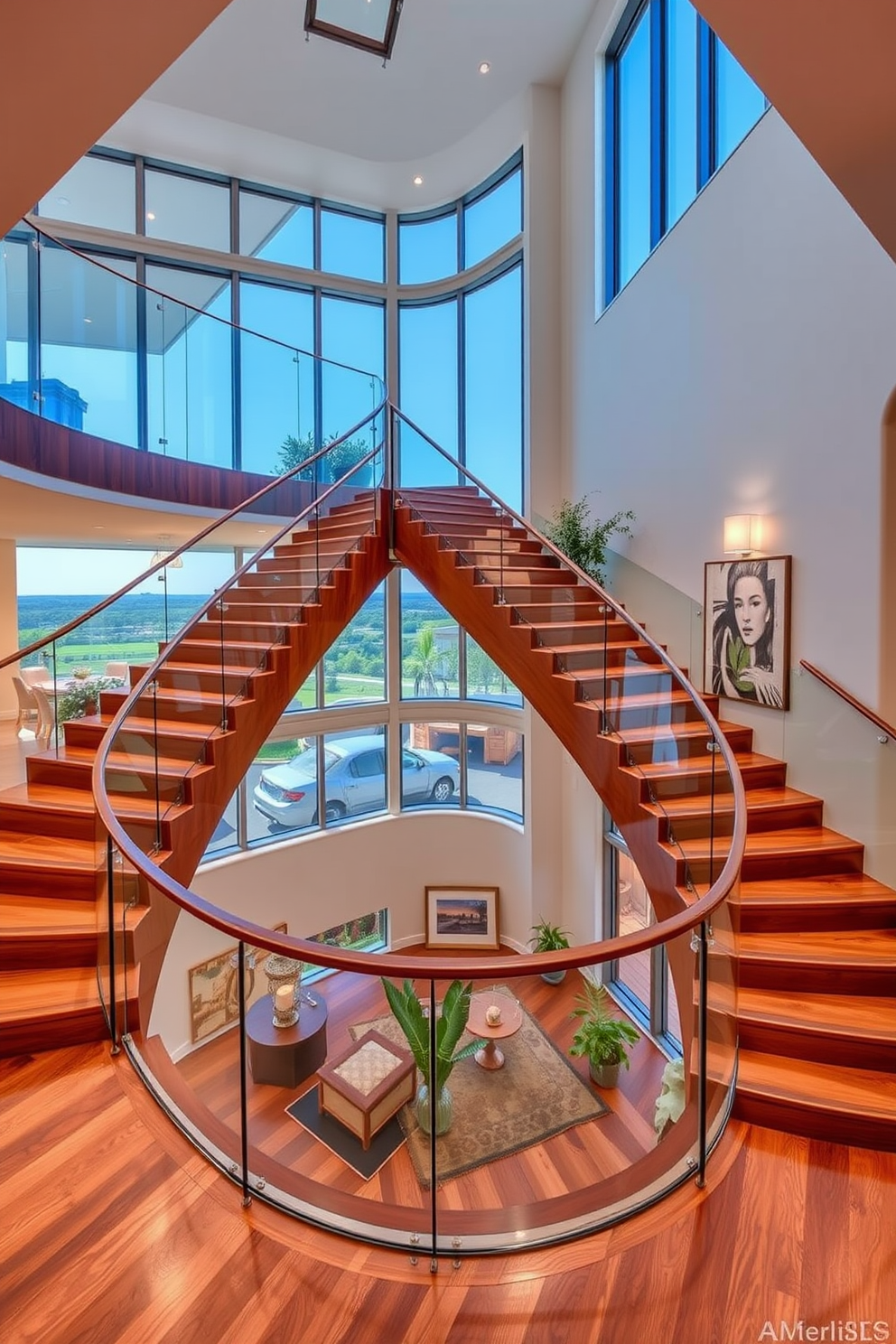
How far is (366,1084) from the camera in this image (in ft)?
9.73

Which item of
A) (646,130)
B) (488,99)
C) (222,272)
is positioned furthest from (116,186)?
(646,130)

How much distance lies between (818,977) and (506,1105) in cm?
220

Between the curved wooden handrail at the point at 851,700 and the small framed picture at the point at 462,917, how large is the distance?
6022 millimetres

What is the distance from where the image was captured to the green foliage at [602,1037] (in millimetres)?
5375

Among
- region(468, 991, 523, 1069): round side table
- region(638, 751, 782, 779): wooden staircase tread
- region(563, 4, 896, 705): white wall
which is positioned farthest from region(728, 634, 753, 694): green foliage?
region(468, 991, 523, 1069): round side table

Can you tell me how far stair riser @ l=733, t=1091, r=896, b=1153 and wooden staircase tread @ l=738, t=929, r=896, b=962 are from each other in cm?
75

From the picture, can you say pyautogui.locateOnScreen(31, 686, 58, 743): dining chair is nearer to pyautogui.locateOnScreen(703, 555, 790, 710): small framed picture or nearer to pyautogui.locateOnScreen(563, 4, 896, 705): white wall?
pyautogui.locateOnScreen(703, 555, 790, 710): small framed picture

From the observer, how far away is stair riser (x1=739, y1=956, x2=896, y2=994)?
3.11m

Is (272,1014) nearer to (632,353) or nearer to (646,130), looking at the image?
(632,353)

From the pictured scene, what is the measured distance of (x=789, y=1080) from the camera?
2.71 metres

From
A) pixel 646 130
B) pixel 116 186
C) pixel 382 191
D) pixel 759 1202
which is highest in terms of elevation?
pixel 382 191

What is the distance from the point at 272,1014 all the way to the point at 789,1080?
2.15 metres

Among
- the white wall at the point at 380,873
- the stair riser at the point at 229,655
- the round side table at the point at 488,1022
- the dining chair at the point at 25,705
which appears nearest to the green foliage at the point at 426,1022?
the round side table at the point at 488,1022

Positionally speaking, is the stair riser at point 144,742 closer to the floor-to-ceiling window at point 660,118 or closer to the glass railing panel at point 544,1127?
the glass railing panel at point 544,1127
